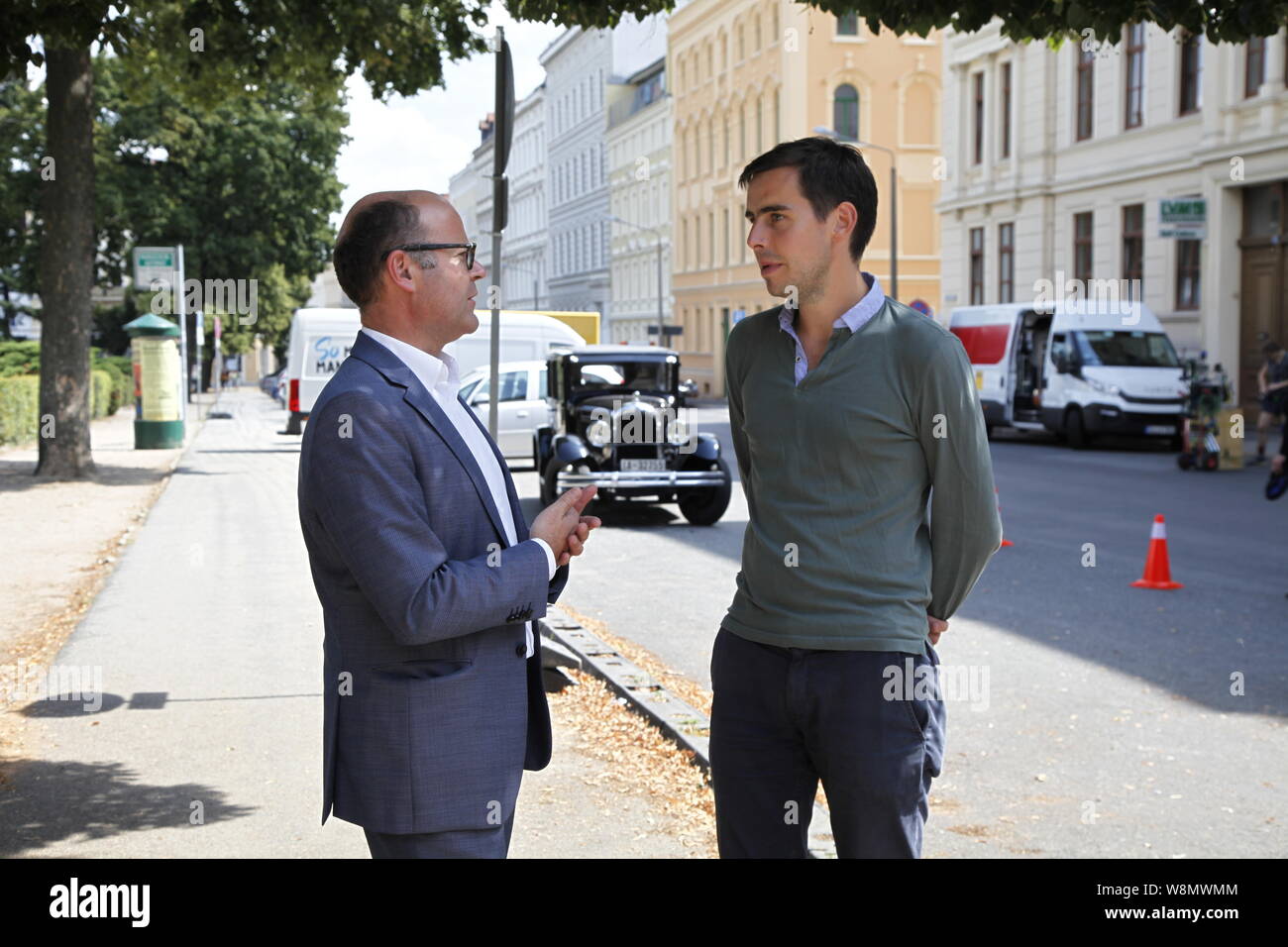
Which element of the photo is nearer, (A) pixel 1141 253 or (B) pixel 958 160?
(A) pixel 1141 253

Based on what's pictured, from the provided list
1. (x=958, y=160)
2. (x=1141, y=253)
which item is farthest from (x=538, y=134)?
(x=1141, y=253)

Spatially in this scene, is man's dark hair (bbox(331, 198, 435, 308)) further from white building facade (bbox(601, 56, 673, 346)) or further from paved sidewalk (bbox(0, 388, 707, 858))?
white building facade (bbox(601, 56, 673, 346))

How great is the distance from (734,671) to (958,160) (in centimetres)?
4273

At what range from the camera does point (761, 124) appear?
63.7 meters

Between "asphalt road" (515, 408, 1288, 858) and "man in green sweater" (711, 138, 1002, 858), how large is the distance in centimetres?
214


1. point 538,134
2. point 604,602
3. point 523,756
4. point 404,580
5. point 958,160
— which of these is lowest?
point 604,602

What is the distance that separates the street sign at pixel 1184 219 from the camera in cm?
2806

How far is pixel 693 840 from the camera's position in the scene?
5.09m

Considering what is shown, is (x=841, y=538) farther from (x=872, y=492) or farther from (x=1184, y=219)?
(x=1184, y=219)

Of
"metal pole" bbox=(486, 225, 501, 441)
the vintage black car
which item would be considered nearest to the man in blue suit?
"metal pole" bbox=(486, 225, 501, 441)

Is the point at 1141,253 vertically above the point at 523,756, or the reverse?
the point at 1141,253

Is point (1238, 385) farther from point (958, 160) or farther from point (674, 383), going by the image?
point (674, 383)
